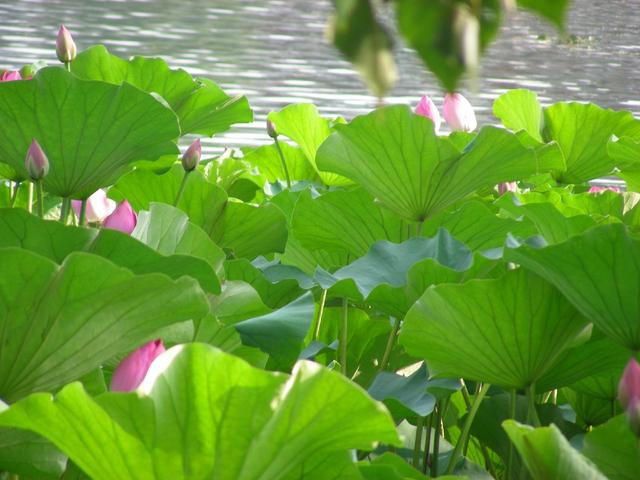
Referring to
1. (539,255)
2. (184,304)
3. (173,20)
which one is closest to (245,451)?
(184,304)

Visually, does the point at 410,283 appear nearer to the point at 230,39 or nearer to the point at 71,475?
the point at 71,475

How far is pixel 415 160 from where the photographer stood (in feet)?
4.60

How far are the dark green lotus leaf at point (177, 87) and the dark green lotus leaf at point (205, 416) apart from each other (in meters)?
1.01

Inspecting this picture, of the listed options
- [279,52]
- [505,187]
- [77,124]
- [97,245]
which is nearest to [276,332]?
[97,245]

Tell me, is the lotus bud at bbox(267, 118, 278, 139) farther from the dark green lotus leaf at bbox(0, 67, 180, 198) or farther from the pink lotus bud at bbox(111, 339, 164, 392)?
the pink lotus bud at bbox(111, 339, 164, 392)

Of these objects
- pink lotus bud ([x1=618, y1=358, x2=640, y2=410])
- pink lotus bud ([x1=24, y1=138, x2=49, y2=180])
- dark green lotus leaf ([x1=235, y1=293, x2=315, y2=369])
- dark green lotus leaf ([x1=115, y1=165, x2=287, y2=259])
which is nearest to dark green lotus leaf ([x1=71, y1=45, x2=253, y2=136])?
dark green lotus leaf ([x1=115, y1=165, x2=287, y2=259])

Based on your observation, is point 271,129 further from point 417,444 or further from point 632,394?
point 632,394

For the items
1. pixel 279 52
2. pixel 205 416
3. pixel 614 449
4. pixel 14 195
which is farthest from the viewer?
pixel 279 52

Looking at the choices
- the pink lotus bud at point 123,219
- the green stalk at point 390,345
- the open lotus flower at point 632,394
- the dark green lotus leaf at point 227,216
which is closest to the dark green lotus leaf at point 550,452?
the open lotus flower at point 632,394

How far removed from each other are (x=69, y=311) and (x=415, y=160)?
61 centimetres

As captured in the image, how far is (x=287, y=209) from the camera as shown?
1.61m

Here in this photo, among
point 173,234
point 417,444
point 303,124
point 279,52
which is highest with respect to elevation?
point 173,234

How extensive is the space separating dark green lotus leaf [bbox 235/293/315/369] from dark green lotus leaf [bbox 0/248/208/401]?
→ 15 centimetres

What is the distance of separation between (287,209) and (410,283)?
490mm
